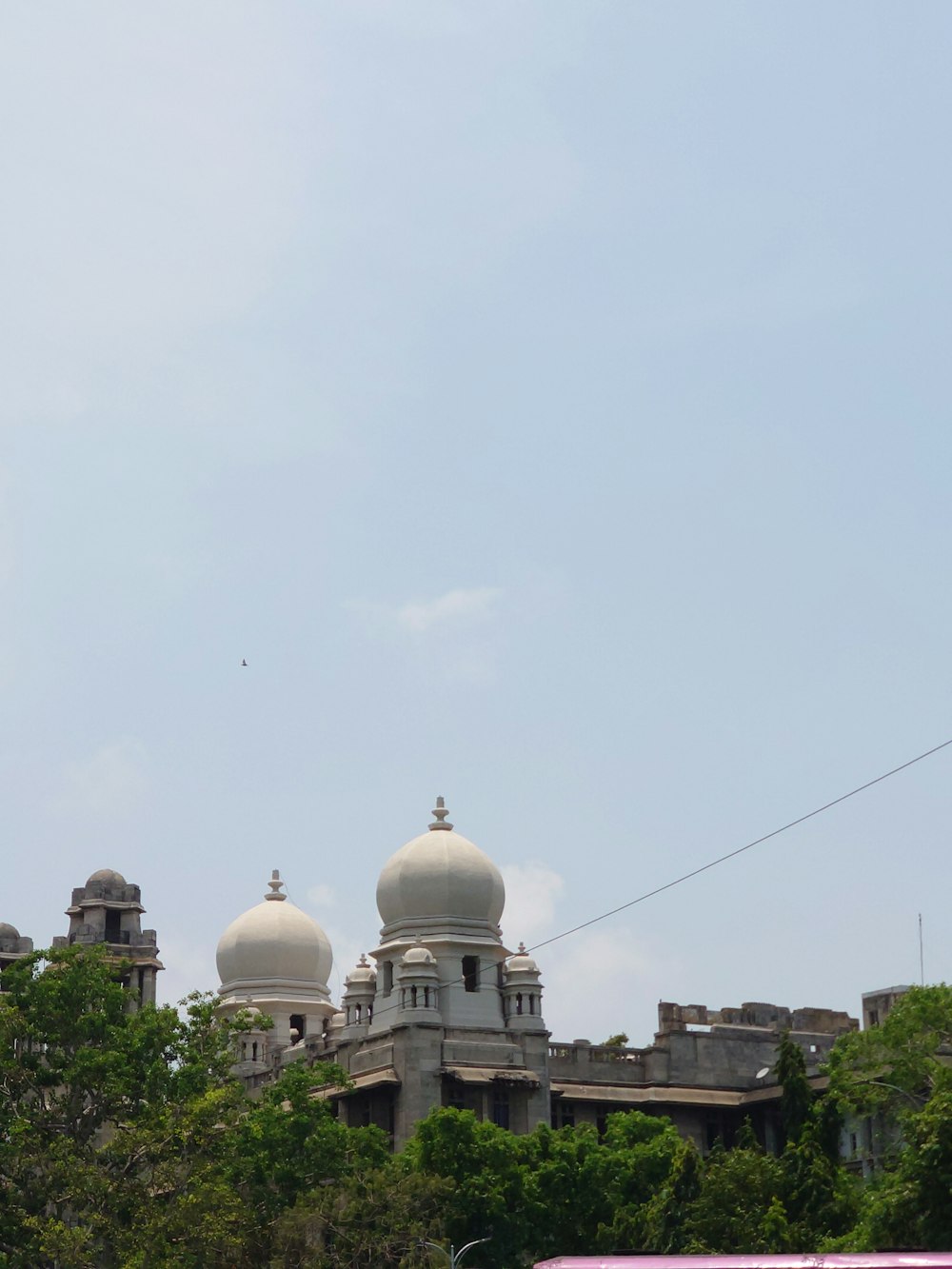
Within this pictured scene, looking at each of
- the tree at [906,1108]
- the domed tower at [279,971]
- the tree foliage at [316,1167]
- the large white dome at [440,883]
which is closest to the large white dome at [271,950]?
the domed tower at [279,971]

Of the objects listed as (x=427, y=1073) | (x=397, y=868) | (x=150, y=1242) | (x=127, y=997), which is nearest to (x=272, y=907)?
(x=397, y=868)

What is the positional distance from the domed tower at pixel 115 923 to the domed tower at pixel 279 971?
3.15 metres

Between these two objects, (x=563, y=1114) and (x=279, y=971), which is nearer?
(x=563, y=1114)

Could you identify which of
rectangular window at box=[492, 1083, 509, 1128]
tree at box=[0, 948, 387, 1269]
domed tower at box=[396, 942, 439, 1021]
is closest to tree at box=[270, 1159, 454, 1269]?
tree at box=[0, 948, 387, 1269]

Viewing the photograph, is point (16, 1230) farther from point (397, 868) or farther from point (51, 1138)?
point (397, 868)

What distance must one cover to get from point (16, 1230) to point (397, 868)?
930 inches

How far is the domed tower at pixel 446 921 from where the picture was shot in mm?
79625

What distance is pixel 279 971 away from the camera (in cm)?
9219

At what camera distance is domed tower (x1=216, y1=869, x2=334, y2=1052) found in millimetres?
91688

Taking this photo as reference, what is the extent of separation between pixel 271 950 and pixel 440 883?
1347 cm

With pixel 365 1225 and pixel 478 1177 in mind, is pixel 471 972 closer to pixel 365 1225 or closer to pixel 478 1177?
pixel 478 1177

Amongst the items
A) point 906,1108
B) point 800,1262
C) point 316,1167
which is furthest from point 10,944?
point 800,1262

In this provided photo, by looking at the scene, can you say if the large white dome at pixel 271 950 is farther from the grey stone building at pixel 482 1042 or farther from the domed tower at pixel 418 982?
the domed tower at pixel 418 982

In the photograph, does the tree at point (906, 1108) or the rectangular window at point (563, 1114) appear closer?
the tree at point (906, 1108)
